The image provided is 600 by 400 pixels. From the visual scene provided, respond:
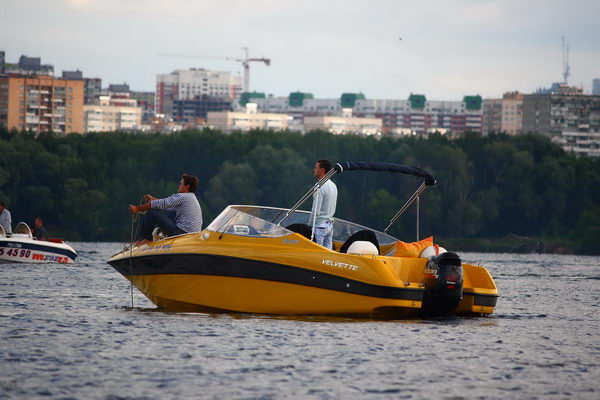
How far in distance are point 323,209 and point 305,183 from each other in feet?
275

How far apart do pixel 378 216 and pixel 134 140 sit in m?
22.9

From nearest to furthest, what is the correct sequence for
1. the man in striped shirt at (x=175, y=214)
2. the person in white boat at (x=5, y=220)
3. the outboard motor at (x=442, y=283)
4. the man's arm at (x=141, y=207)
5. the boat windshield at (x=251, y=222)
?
the outboard motor at (x=442, y=283) < the boat windshield at (x=251, y=222) < the man's arm at (x=141, y=207) < the man in striped shirt at (x=175, y=214) < the person in white boat at (x=5, y=220)

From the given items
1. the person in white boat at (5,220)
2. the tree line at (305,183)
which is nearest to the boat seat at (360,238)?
the person in white boat at (5,220)

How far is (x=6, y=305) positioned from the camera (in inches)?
897

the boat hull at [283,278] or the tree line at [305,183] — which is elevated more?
the boat hull at [283,278]

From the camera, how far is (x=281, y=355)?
17000 millimetres

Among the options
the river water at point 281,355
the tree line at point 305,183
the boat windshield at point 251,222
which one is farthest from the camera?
the tree line at point 305,183

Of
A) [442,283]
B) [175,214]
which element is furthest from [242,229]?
[442,283]

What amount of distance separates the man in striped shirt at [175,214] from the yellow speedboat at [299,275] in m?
0.38

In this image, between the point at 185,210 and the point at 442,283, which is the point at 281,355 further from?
the point at 185,210

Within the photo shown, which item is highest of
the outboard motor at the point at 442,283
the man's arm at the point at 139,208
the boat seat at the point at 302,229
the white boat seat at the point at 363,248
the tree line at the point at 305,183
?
the man's arm at the point at 139,208

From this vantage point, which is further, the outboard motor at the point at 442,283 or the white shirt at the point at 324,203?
the white shirt at the point at 324,203

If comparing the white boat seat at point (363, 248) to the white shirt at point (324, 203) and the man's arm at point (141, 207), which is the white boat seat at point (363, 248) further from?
the man's arm at point (141, 207)

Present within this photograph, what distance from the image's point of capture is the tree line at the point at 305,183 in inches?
3816
